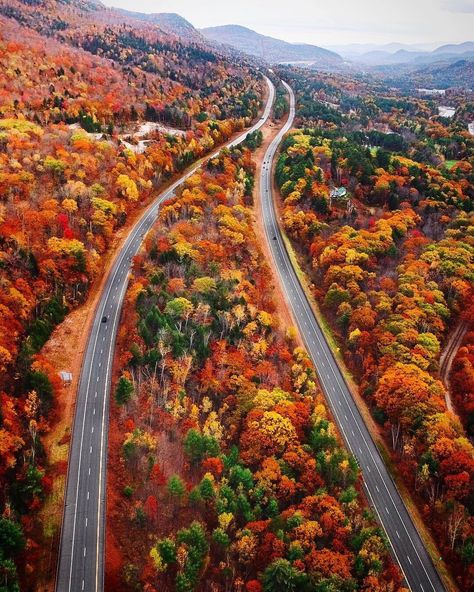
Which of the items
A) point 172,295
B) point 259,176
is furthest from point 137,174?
point 172,295

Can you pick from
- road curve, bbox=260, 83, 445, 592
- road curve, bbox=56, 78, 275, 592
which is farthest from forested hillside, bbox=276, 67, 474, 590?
road curve, bbox=56, 78, 275, 592

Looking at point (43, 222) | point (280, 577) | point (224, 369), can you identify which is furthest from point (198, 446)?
point (43, 222)

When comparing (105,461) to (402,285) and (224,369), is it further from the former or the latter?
(402,285)

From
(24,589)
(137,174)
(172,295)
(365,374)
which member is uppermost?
(137,174)

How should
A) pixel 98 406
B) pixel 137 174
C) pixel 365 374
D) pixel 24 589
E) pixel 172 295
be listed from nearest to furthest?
pixel 24 589 < pixel 98 406 < pixel 365 374 < pixel 172 295 < pixel 137 174

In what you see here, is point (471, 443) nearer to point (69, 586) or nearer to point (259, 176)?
point (69, 586)

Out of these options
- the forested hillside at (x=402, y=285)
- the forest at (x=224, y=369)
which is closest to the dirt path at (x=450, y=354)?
the forest at (x=224, y=369)

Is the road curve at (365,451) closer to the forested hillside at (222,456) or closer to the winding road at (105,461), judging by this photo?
the winding road at (105,461)
